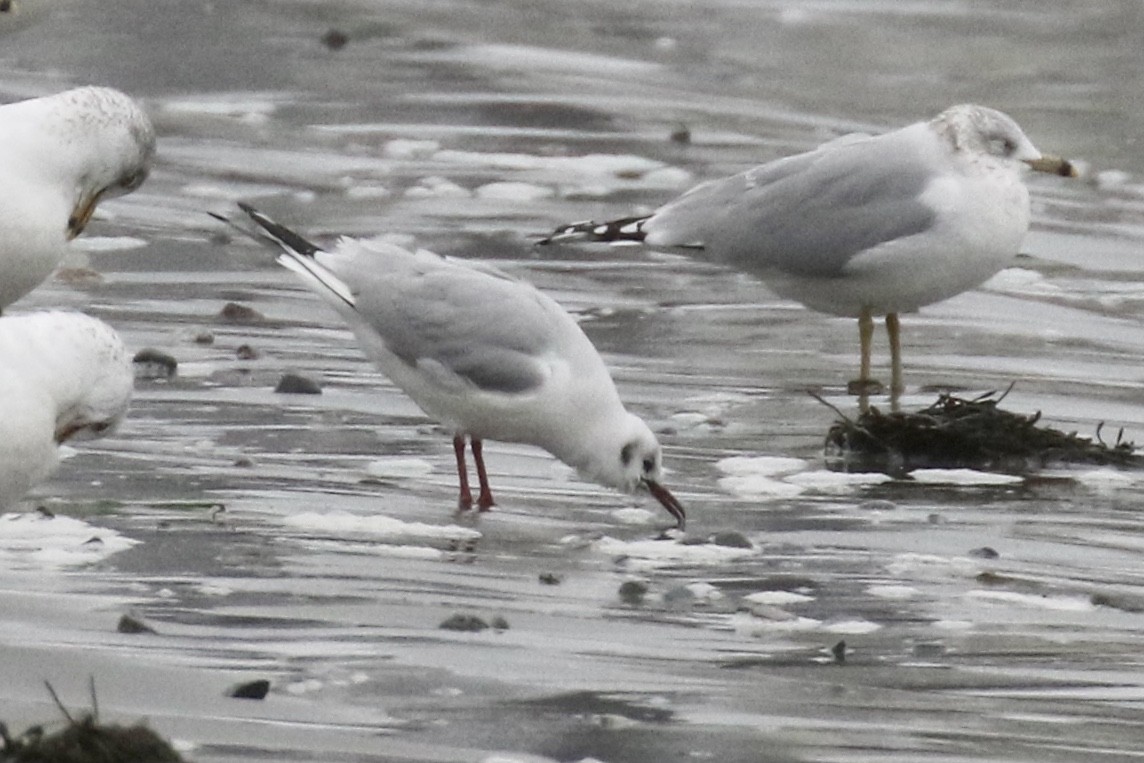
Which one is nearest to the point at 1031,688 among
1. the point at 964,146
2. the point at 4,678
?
the point at 4,678

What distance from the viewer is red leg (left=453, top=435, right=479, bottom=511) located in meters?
6.59

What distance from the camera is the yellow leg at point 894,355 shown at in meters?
8.14

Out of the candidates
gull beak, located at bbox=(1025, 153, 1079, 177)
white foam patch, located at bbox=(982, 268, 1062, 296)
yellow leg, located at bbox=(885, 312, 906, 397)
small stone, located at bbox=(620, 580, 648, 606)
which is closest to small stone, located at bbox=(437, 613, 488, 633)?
small stone, located at bbox=(620, 580, 648, 606)

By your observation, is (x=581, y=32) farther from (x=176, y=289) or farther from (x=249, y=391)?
(x=249, y=391)

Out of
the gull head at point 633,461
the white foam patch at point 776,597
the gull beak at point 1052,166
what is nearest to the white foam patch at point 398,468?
the gull head at point 633,461

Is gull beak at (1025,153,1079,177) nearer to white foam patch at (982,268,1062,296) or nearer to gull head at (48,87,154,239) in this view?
white foam patch at (982,268,1062,296)

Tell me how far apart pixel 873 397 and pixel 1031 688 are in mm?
3164

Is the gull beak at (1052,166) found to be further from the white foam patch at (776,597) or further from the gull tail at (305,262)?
the white foam patch at (776,597)

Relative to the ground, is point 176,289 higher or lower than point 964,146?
lower

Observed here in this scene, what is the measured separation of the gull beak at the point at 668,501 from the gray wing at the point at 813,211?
2046 mm

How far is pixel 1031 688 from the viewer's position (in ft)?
16.4

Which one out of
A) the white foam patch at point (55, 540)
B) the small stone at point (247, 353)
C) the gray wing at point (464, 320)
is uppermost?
the gray wing at point (464, 320)

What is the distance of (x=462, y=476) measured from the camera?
6699 millimetres

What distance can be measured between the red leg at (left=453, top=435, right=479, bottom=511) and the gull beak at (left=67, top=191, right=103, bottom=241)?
134 cm
